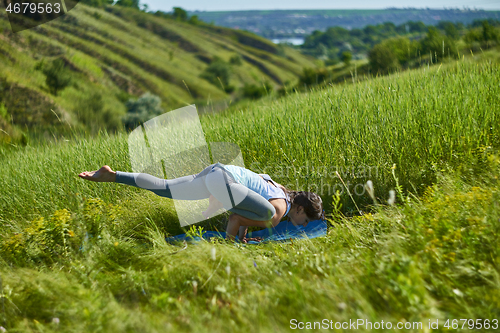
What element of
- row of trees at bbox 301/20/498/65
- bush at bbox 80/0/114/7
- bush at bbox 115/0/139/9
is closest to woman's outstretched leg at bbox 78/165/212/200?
bush at bbox 80/0/114/7

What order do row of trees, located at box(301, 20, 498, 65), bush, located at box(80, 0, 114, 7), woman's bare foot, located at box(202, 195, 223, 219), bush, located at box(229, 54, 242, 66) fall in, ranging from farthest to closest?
row of trees, located at box(301, 20, 498, 65)
bush, located at box(229, 54, 242, 66)
bush, located at box(80, 0, 114, 7)
woman's bare foot, located at box(202, 195, 223, 219)

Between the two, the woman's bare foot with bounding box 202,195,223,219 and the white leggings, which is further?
the woman's bare foot with bounding box 202,195,223,219

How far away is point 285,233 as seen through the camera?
12.7 ft

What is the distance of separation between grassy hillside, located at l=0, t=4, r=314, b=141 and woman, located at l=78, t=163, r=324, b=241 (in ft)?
63.6

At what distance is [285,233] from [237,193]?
3.31 feet

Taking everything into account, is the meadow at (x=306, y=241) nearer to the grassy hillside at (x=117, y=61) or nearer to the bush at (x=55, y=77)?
the grassy hillside at (x=117, y=61)

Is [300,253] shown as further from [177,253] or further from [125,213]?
[125,213]

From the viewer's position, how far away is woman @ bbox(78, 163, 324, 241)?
322 cm

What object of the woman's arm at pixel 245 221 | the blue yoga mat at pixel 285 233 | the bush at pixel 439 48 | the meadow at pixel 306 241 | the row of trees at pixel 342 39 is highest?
the row of trees at pixel 342 39

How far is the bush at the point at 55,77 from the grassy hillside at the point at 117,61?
0.82 m

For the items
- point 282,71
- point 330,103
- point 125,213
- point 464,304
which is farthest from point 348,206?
point 282,71

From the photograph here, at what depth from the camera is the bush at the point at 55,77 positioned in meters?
51.0

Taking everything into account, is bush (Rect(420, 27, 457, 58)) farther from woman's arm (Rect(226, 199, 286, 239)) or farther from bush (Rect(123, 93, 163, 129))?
bush (Rect(123, 93, 163, 129))

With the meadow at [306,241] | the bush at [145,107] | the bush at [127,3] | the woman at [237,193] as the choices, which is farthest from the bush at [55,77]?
the woman at [237,193]
